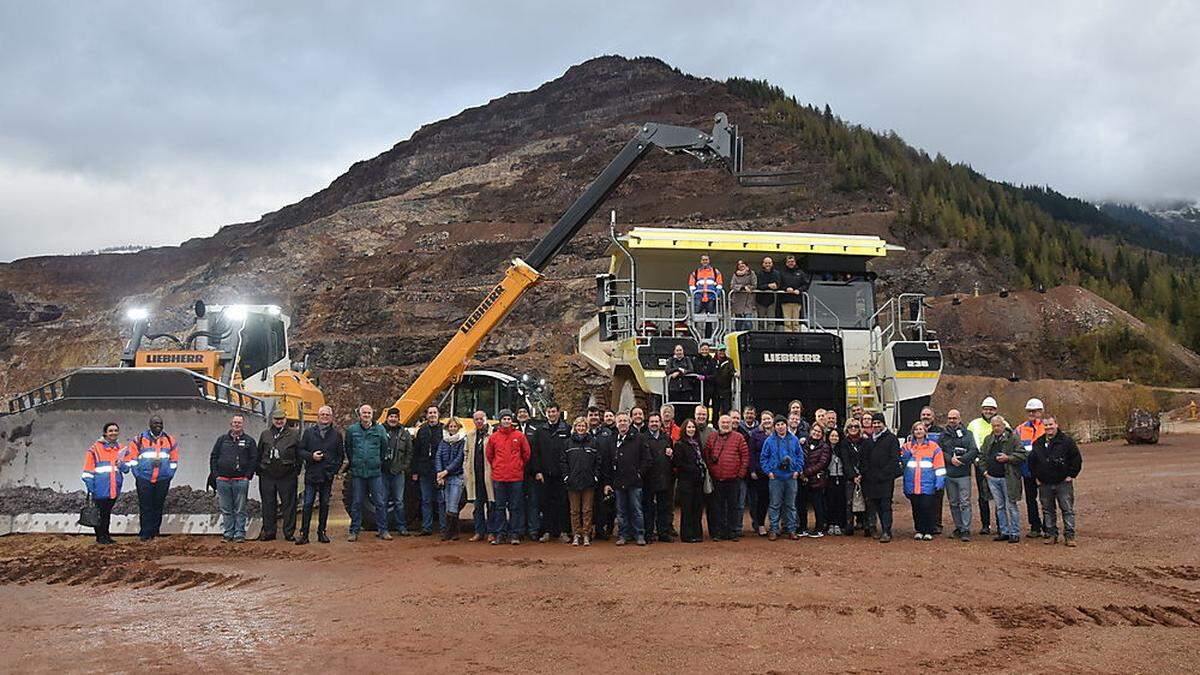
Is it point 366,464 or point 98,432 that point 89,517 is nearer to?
point 98,432

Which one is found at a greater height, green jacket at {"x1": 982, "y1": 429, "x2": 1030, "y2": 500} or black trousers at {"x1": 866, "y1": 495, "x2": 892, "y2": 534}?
green jacket at {"x1": 982, "y1": 429, "x2": 1030, "y2": 500}

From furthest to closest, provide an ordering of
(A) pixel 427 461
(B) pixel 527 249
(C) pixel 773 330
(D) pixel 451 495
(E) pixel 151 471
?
(B) pixel 527 249
(C) pixel 773 330
(A) pixel 427 461
(D) pixel 451 495
(E) pixel 151 471

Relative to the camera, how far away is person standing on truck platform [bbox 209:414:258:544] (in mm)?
10625

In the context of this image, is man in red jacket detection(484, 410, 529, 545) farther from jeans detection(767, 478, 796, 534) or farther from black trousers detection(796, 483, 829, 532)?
black trousers detection(796, 483, 829, 532)

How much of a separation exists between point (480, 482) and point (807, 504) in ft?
13.2

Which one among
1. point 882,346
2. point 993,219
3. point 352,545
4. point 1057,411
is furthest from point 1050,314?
point 352,545

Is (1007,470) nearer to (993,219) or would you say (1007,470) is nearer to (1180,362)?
(1180,362)

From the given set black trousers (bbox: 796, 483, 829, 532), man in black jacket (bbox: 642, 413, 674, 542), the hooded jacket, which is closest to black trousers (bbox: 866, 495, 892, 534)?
black trousers (bbox: 796, 483, 829, 532)

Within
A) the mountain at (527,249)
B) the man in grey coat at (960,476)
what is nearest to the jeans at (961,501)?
the man in grey coat at (960,476)

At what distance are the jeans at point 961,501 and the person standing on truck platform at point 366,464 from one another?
666 cm

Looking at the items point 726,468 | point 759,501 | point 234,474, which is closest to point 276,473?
point 234,474

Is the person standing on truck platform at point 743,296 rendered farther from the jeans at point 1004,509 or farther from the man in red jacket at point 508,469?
the man in red jacket at point 508,469

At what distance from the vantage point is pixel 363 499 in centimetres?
1134

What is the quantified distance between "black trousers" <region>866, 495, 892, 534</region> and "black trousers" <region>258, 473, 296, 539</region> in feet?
22.2
